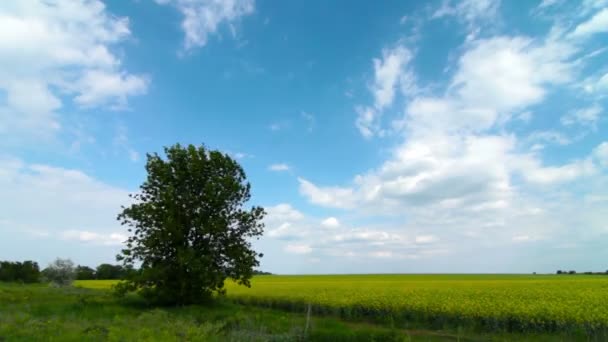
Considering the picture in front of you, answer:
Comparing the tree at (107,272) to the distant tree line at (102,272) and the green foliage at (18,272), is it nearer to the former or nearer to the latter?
the distant tree line at (102,272)

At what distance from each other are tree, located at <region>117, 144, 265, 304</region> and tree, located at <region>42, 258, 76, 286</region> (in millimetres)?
37675

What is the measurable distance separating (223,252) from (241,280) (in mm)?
1999

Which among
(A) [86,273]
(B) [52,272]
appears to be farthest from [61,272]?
(A) [86,273]

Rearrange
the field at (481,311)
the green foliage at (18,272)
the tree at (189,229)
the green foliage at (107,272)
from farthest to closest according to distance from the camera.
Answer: the green foliage at (107,272), the green foliage at (18,272), the tree at (189,229), the field at (481,311)

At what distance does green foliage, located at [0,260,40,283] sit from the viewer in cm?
6412

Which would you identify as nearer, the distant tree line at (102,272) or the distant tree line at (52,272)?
the distant tree line at (52,272)

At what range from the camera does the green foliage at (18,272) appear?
64.1 m

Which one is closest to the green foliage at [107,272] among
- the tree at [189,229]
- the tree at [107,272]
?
the tree at [107,272]

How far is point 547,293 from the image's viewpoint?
75.0ft

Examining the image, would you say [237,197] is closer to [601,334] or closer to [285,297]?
[285,297]

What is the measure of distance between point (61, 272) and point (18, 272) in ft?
58.4

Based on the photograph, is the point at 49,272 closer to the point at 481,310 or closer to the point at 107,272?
the point at 107,272

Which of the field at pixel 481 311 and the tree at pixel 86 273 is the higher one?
the tree at pixel 86 273

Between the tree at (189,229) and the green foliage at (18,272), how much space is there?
53519 mm
